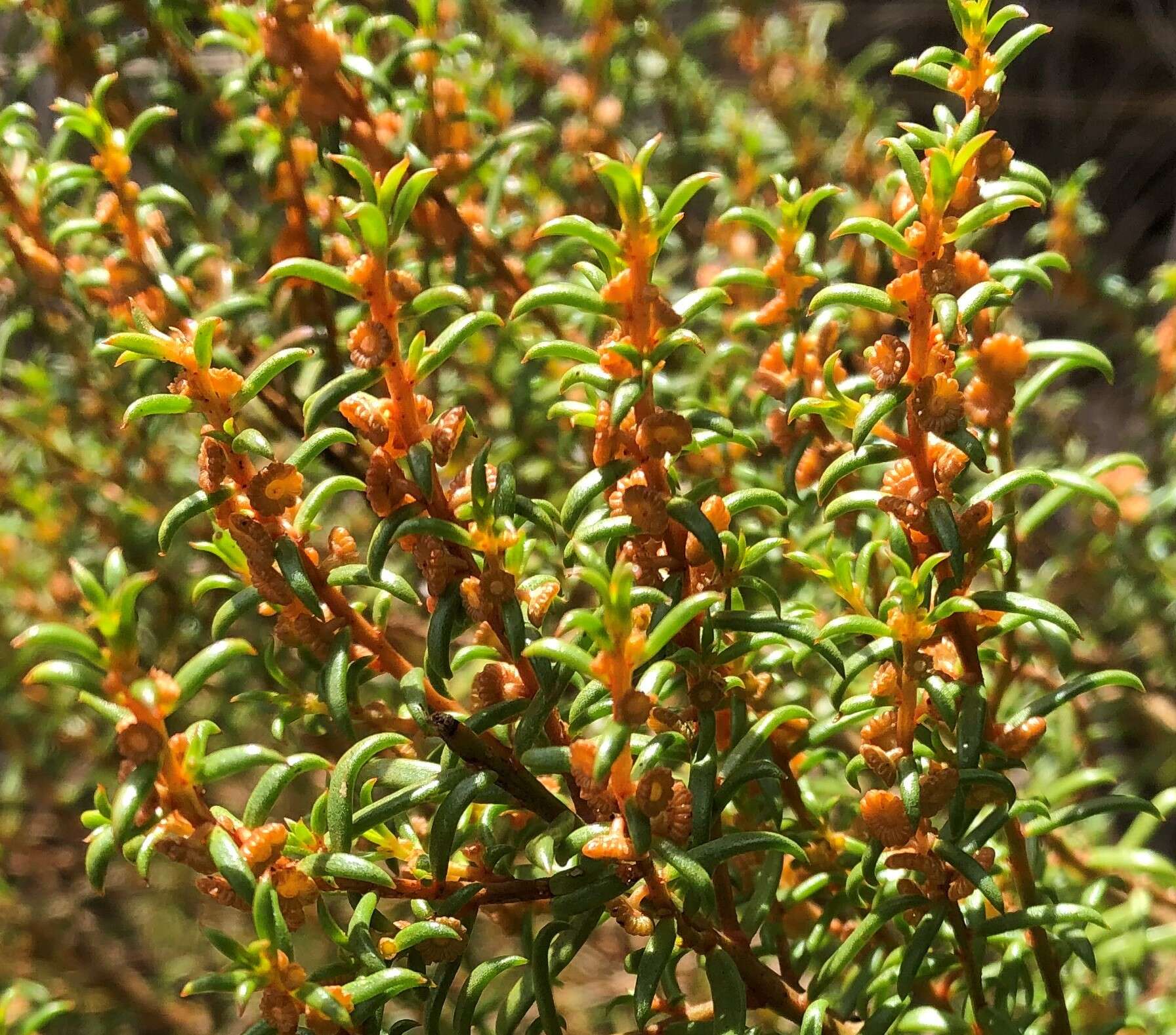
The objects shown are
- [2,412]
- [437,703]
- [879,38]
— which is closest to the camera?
[437,703]

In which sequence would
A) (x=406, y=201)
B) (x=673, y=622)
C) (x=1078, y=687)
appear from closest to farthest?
(x=673, y=622) < (x=406, y=201) < (x=1078, y=687)

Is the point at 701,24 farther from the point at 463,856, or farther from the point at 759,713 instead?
the point at 463,856

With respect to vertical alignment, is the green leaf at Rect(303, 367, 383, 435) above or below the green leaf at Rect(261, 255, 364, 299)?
below

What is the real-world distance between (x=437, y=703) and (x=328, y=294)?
0.76 metres

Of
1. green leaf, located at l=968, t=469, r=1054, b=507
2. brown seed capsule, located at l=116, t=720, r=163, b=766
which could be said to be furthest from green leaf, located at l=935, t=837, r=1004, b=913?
brown seed capsule, located at l=116, t=720, r=163, b=766

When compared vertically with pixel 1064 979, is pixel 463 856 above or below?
above

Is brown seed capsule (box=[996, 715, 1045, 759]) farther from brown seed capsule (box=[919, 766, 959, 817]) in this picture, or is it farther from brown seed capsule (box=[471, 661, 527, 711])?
brown seed capsule (box=[471, 661, 527, 711])

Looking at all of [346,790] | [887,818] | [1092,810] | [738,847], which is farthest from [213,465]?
[1092,810]

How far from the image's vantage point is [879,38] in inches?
149

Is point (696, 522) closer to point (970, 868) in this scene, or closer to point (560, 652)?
point (560, 652)

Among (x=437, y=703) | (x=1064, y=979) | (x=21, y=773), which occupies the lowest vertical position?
(x=21, y=773)

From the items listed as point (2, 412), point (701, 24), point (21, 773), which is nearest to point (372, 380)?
point (2, 412)

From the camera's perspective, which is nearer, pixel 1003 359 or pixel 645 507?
pixel 645 507

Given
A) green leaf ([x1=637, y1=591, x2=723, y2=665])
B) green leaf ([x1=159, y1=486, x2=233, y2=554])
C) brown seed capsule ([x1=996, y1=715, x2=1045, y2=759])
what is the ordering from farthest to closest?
1. brown seed capsule ([x1=996, y1=715, x2=1045, y2=759])
2. green leaf ([x1=159, y1=486, x2=233, y2=554])
3. green leaf ([x1=637, y1=591, x2=723, y2=665])
